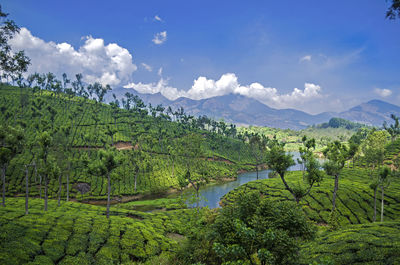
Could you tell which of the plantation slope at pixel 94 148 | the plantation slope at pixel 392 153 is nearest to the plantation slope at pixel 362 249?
the plantation slope at pixel 94 148

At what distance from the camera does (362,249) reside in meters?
20.0

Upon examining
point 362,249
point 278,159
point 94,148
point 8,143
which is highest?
point 8,143

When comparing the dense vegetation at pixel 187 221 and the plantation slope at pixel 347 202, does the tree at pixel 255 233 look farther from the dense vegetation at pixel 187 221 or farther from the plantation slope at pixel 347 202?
the plantation slope at pixel 347 202

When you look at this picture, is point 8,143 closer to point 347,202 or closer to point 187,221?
point 187,221

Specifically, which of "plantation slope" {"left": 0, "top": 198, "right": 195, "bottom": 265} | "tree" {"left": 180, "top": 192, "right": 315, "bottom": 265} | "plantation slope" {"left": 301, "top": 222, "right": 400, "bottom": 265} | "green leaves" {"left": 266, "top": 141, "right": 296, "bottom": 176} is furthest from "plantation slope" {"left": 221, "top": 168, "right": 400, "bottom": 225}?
"tree" {"left": 180, "top": 192, "right": 315, "bottom": 265}

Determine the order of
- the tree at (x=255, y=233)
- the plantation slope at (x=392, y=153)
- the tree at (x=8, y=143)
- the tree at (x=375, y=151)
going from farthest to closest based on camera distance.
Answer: the plantation slope at (x=392, y=153) → the tree at (x=375, y=151) → the tree at (x=8, y=143) → the tree at (x=255, y=233)

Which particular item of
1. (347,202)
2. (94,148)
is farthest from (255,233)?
(94,148)

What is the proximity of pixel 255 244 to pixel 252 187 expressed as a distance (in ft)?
210

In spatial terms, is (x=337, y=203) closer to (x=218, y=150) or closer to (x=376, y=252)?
(x=376, y=252)

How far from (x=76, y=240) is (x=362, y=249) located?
120 ft

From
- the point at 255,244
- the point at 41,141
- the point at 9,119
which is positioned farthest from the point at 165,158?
the point at 255,244

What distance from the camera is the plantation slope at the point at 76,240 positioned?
21.3 meters

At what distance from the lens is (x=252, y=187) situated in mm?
75062

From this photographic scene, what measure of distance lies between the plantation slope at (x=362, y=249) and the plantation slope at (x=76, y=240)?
18.2m
